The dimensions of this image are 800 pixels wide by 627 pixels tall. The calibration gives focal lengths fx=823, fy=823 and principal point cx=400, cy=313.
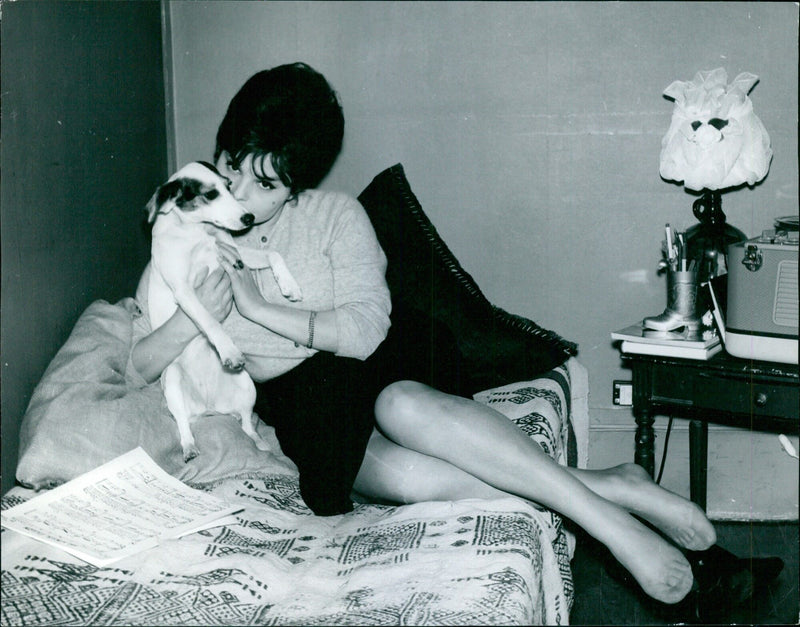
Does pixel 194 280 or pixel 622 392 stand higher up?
pixel 194 280

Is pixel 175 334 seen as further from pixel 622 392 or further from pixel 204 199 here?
pixel 622 392

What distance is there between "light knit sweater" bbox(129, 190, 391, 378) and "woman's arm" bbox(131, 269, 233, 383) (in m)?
0.06

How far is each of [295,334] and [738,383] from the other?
101cm

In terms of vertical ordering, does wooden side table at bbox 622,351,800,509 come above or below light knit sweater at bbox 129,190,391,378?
below

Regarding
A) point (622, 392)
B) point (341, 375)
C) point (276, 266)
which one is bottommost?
point (622, 392)

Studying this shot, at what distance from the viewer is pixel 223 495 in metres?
1.61

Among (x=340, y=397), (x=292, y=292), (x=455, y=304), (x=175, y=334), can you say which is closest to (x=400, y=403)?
(x=340, y=397)

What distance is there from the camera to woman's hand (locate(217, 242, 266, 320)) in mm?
1765

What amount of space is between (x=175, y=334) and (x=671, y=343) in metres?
1.14

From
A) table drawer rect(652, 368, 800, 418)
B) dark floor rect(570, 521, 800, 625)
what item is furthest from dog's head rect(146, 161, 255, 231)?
dark floor rect(570, 521, 800, 625)

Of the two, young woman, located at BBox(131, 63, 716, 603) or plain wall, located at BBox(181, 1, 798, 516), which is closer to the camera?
young woman, located at BBox(131, 63, 716, 603)

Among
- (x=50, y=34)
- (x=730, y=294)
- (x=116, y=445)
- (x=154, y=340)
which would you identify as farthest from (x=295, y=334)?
(x=730, y=294)

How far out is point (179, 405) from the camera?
1.74 meters

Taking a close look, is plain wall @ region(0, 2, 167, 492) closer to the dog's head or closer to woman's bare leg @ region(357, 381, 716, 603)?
the dog's head
